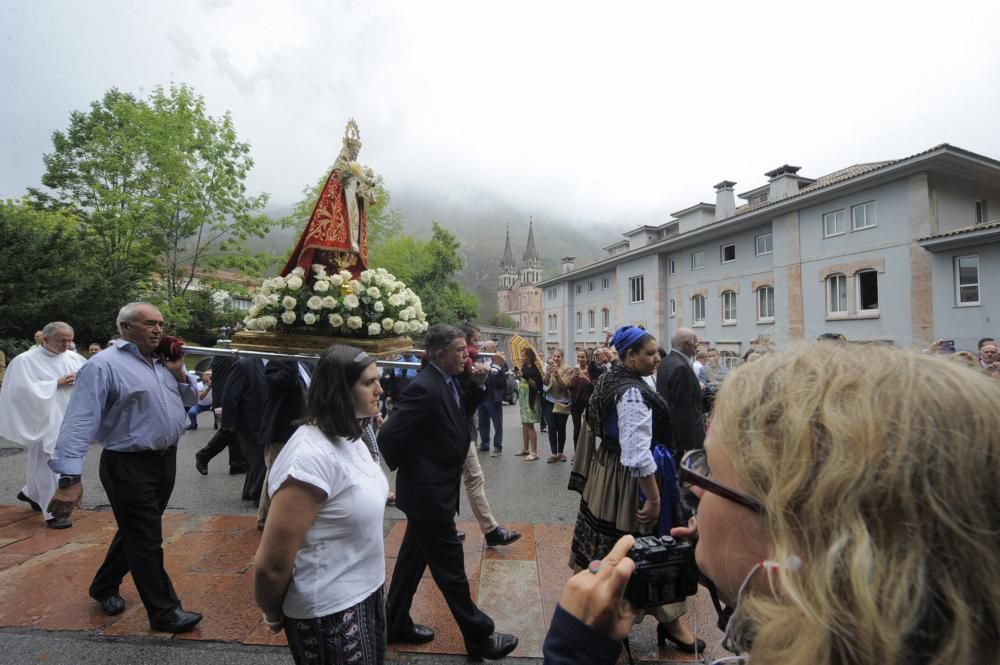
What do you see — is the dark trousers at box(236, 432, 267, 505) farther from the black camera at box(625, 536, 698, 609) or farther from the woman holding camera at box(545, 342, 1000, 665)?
the woman holding camera at box(545, 342, 1000, 665)

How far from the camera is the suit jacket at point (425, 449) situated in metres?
3.03

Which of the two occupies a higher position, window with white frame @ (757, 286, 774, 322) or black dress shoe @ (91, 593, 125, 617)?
window with white frame @ (757, 286, 774, 322)

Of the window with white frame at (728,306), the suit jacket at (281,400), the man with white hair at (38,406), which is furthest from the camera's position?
the window with white frame at (728,306)

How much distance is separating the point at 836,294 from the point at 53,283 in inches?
1164

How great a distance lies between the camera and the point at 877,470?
690mm

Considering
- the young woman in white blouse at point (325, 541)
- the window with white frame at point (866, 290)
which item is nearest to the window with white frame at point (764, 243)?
the window with white frame at point (866, 290)

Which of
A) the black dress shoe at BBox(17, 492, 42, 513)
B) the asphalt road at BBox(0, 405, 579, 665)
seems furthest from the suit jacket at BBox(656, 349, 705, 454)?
the black dress shoe at BBox(17, 492, 42, 513)

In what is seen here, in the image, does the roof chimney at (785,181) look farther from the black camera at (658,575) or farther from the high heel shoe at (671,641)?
the black camera at (658,575)

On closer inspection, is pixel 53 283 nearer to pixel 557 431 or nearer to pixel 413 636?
pixel 557 431

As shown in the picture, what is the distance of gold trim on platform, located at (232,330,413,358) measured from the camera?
3.80 metres

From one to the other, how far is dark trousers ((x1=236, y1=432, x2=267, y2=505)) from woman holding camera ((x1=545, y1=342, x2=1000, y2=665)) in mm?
6279

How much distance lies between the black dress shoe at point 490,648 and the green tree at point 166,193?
19.6 m

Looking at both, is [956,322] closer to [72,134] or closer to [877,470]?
[877,470]

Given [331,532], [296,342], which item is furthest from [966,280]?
[331,532]
